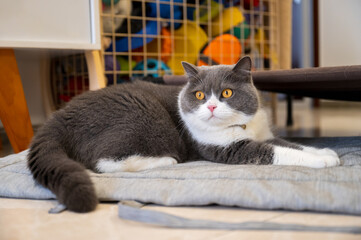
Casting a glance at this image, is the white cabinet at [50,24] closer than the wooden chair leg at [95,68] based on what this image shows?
Yes

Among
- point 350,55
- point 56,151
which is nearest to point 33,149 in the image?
point 56,151

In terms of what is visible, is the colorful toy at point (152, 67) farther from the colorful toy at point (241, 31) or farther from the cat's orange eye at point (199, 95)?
the cat's orange eye at point (199, 95)

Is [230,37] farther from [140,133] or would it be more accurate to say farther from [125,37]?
[140,133]

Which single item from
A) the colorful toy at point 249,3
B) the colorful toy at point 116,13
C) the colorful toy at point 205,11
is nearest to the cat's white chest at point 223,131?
the colorful toy at point 116,13

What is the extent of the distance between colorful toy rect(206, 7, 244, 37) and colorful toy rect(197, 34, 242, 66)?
0.07 m

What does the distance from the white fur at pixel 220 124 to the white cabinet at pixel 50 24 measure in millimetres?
660

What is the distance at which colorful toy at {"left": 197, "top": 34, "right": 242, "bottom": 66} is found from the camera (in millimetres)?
2312

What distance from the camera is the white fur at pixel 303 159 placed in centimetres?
113

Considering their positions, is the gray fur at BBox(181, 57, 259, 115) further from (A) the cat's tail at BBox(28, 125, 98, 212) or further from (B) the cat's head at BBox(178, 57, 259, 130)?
(A) the cat's tail at BBox(28, 125, 98, 212)

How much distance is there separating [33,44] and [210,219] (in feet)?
3.88

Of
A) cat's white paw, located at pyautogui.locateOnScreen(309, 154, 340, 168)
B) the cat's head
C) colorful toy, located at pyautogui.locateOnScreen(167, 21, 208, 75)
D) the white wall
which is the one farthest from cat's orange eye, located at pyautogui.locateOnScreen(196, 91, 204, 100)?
the white wall

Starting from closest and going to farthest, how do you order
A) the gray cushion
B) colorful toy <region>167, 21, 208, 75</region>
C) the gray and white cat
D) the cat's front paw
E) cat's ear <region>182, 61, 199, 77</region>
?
1. the gray cushion
2. the cat's front paw
3. the gray and white cat
4. cat's ear <region>182, 61, 199, 77</region>
5. colorful toy <region>167, 21, 208, 75</region>

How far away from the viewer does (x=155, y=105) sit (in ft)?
4.59

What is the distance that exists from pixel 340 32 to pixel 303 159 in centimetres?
401
